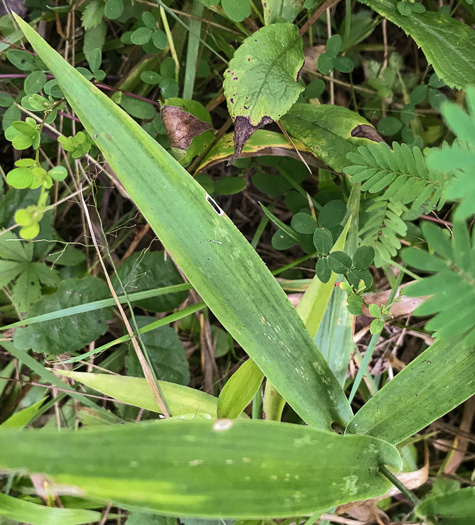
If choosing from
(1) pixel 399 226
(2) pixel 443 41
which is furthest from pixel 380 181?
(2) pixel 443 41

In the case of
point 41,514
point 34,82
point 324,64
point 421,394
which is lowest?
point 41,514

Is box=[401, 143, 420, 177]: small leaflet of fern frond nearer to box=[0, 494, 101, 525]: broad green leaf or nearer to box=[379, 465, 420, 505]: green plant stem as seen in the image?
box=[379, 465, 420, 505]: green plant stem

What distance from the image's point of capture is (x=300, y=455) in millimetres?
729

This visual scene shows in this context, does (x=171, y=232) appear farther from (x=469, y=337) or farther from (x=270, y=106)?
(x=469, y=337)

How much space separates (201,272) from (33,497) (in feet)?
2.59

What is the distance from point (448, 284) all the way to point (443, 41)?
0.69 metres

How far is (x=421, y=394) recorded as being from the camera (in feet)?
2.85

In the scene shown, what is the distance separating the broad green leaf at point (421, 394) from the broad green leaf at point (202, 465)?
4.5 inches

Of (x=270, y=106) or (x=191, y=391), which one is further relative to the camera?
(x=191, y=391)

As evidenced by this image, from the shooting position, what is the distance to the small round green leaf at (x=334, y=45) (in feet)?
3.82

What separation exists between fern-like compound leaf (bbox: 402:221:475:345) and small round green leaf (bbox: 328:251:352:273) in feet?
1.10

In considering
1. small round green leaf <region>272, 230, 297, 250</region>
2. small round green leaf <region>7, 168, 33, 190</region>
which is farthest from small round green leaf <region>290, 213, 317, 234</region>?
small round green leaf <region>7, 168, 33, 190</region>

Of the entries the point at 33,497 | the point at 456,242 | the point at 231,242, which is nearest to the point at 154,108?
the point at 231,242

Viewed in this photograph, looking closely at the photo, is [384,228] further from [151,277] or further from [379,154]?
[151,277]
